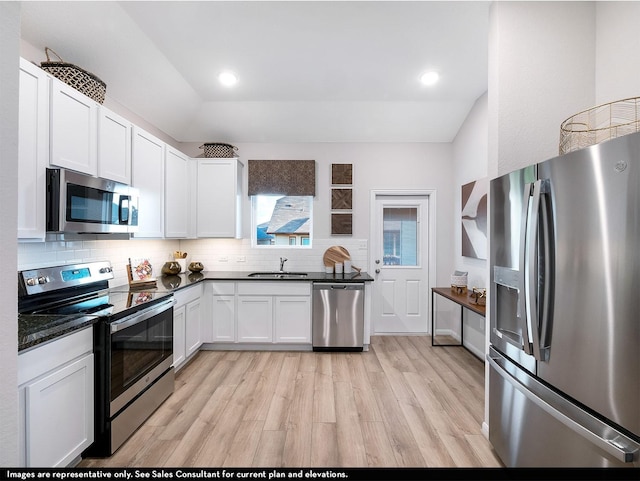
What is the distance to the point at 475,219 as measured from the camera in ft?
12.1

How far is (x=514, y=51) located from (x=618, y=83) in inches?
24.9

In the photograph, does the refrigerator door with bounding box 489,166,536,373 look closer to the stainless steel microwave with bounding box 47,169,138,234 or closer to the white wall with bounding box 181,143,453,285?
the white wall with bounding box 181,143,453,285

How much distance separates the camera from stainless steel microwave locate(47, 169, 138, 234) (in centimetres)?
187

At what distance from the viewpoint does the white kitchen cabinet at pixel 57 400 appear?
1.44m

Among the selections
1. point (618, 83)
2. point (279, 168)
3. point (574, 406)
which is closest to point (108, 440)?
point (574, 406)

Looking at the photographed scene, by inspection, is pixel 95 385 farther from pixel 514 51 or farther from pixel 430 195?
pixel 430 195

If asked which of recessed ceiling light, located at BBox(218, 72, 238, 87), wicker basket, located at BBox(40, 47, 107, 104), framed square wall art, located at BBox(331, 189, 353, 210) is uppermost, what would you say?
recessed ceiling light, located at BBox(218, 72, 238, 87)

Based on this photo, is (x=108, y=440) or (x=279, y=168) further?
(x=279, y=168)

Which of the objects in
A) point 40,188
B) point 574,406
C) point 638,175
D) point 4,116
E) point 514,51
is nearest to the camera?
point 4,116

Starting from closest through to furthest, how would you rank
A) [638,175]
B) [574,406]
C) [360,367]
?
[638,175], [574,406], [360,367]

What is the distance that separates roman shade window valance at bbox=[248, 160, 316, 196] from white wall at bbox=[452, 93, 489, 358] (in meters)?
1.95

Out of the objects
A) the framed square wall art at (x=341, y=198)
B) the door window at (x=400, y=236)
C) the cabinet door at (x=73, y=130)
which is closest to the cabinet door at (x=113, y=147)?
the cabinet door at (x=73, y=130)

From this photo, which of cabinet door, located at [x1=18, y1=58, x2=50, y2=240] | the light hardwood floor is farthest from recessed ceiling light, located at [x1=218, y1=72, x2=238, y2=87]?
the light hardwood floor

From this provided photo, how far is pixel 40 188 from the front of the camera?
1.82m
